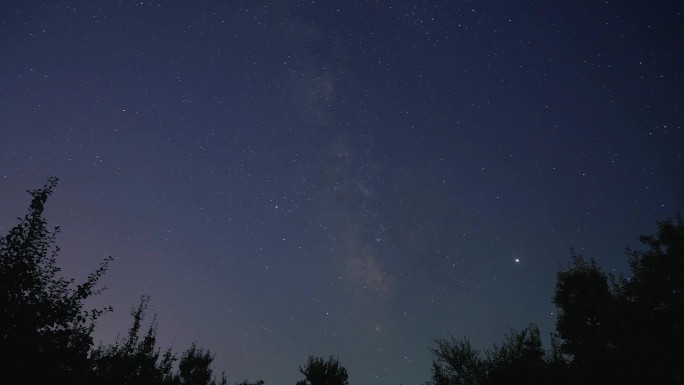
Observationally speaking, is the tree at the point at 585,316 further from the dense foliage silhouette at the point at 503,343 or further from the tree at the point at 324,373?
the tree at the point at 324,373

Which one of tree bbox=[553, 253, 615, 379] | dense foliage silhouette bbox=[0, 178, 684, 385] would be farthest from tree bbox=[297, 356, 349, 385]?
tree bbox=[553, 253, 615, 379]

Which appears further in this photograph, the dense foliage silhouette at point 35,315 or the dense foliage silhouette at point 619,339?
the dense foliage silhouette at point 619,339

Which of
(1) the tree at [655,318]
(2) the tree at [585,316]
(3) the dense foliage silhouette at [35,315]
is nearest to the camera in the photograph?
(3) the dense foliage silhouette at [35,315]

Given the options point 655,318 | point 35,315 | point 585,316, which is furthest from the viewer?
point 585,316

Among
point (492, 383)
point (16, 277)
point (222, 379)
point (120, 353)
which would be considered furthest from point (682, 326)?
point (222, 379)

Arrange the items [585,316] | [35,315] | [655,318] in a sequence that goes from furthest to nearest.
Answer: [585,316], [655,318], [35,315]

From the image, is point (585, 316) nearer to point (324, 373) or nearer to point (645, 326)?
point (645, 326)

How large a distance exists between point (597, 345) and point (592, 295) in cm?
407

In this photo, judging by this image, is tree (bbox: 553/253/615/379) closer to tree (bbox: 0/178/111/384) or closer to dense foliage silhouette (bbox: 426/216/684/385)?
dense foliage silhouette (bbox: 426/216/684/385)

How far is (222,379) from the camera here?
98.9 ft

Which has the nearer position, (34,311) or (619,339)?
(34,311)

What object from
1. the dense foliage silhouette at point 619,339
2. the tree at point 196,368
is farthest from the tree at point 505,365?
the tree at point 196,368

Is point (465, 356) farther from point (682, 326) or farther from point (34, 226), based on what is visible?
point (34, 226)

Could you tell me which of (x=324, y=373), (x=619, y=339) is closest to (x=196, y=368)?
(x=324, y=373)
